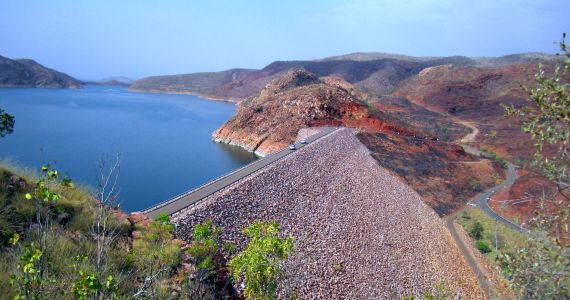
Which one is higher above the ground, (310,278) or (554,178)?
(554,178)

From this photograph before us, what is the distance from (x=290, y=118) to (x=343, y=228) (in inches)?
1230

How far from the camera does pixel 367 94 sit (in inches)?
3268

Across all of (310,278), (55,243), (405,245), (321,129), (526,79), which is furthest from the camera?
(526,79)

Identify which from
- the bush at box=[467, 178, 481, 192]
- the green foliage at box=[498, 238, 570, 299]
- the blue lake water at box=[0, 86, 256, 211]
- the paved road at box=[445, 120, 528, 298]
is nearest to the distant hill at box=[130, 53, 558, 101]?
the blue lake water at box=[0, 86, 256, 211]

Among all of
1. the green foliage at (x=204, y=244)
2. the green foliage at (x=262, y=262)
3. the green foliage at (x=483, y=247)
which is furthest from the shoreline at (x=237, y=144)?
the green foliage at (x=262, y=262)

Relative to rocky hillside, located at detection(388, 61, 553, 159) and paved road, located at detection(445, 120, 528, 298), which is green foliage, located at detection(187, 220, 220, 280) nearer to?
paved road, located at detection(445, 120, 528, 298)

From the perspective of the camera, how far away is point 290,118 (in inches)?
1998

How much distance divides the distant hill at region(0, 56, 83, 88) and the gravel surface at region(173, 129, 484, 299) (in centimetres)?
12979

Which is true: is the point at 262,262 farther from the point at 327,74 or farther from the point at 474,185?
the point at 327,74

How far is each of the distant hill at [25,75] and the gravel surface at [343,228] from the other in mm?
129792

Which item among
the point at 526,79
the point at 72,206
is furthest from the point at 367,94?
the point at 72,206

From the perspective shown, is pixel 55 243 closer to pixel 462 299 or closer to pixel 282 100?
pixel 462 299

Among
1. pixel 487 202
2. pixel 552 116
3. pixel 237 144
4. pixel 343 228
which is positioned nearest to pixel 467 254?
pixel 343 228

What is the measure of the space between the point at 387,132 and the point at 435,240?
24166 millimetres
